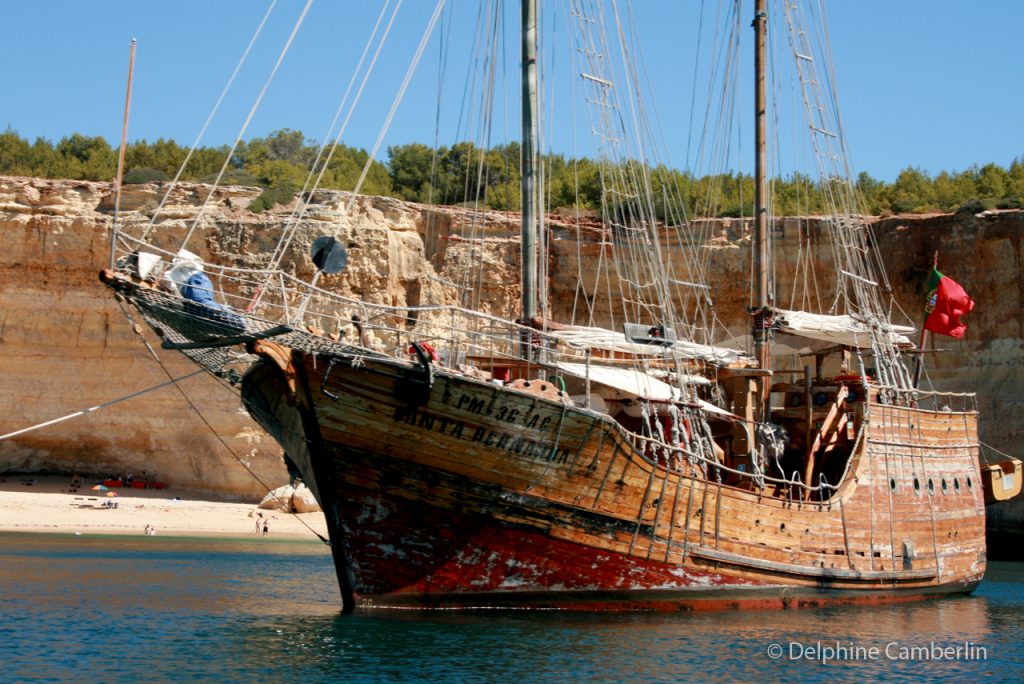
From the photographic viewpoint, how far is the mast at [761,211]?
23609mm

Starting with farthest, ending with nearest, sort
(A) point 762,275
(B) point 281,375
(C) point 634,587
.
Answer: (A) point 762,275 < (C) point 634,587 < (B) point 281,375

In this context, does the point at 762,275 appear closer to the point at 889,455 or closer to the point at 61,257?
the point at 889,455

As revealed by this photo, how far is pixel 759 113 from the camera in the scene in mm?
25734

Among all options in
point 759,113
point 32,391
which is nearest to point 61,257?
point 32,391

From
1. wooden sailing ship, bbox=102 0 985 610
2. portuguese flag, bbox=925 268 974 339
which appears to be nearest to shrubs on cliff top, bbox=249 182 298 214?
wooden sailing ship, bbox=102 0 985 610

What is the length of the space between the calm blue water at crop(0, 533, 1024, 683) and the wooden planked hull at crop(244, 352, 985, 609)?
1.59 feet

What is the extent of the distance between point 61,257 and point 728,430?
92.2 feet

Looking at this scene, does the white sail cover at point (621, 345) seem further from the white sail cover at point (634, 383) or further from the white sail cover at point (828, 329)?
the white sail cover at point (828, 329)

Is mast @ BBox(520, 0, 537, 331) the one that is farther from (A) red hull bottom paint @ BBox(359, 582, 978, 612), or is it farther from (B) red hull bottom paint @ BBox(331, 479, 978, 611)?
(A) red hull bottom paint @ BBox(359, 582, 978, 612)

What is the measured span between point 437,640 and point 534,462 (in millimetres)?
2936

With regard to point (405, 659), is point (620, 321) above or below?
above

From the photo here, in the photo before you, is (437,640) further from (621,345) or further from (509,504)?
(621,345)

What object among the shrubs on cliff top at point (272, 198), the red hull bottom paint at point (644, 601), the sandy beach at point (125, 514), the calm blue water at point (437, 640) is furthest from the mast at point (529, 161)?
the shrubs on cliff top at point (272, 198)

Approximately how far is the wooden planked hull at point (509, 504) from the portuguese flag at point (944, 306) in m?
7.36
